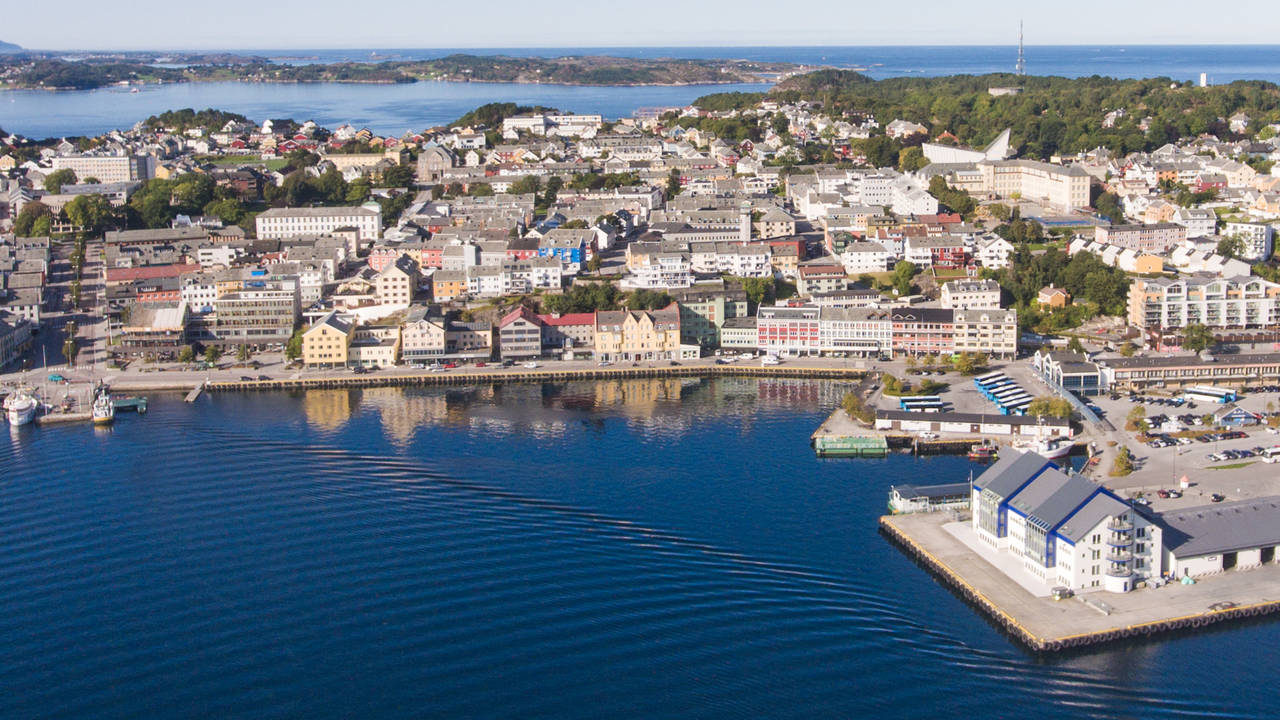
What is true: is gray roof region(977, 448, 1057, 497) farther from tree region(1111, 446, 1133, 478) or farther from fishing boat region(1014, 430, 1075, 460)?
fishing boat region(1014, 430, 1075, 460)

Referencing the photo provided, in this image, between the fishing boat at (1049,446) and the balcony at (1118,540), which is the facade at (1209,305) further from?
the balcony at (1118,540)

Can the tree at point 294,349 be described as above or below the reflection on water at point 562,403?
above

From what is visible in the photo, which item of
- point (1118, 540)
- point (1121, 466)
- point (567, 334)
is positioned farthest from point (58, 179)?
point (1118, 540)

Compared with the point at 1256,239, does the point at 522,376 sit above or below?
below

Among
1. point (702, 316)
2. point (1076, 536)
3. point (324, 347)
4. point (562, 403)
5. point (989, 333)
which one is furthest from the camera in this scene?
point (702, 316)

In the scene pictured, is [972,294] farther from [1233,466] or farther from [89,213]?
[89,213]

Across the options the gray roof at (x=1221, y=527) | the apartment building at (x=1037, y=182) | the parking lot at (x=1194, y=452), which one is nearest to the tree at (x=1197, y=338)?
the parking lot at (x=1194, y=452)
